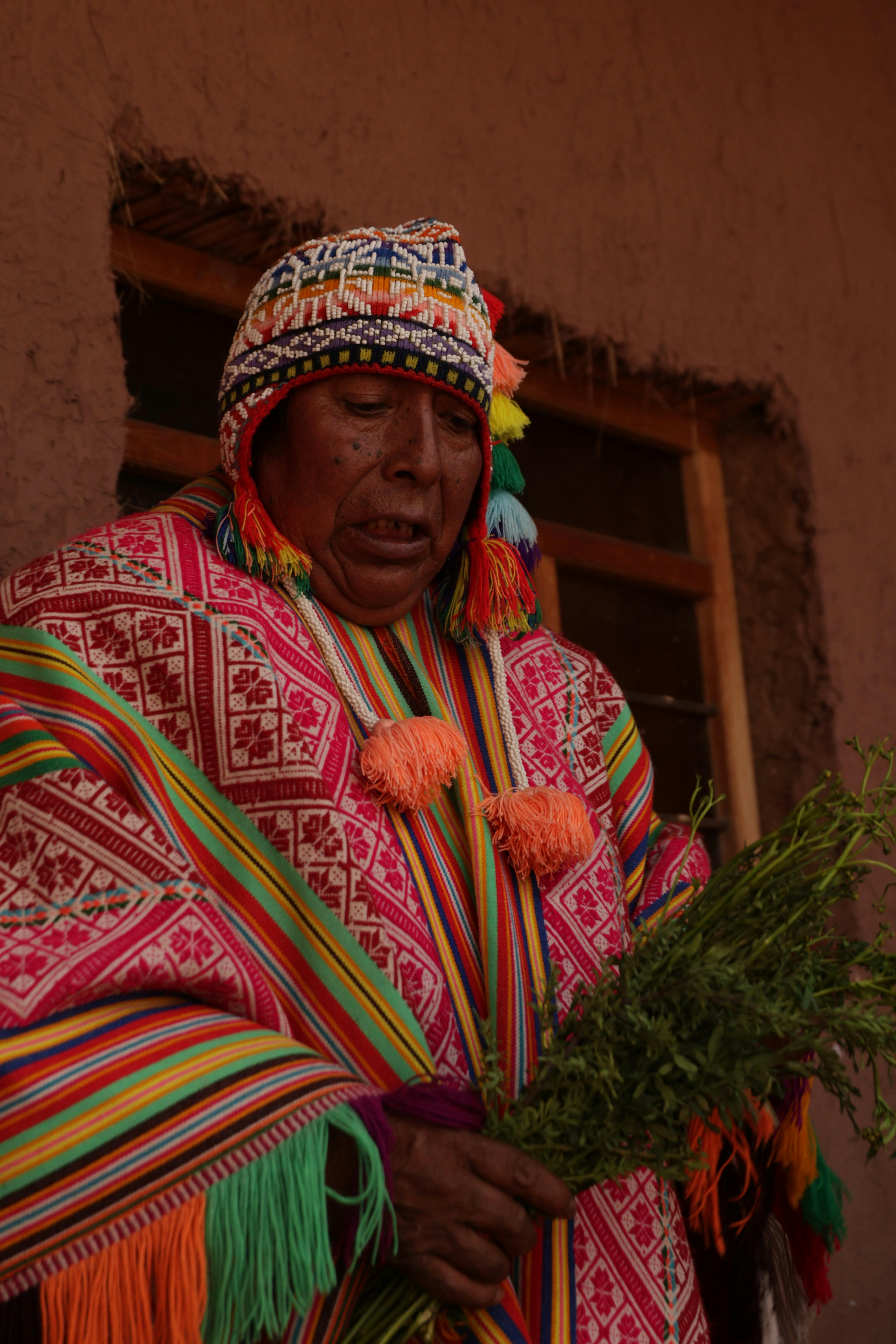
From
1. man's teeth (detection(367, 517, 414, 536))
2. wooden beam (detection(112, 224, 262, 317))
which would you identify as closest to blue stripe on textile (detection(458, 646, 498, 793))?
man's teeth (detection(367, 517, 414, 536))

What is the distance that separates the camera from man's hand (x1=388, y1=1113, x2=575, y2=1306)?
55.1 inches

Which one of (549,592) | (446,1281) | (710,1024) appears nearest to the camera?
(446,1281)

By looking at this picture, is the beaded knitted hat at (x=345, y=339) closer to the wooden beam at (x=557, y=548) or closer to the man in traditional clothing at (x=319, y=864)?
the man in traditional clothing at (x=319, y=864)

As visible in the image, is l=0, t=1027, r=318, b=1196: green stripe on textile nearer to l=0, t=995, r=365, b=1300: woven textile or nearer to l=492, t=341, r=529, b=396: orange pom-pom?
l=0, t=995, r=365, b=1300: woven textile

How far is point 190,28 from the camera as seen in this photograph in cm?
266

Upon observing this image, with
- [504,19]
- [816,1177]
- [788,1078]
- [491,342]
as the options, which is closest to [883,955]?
[788,1078]

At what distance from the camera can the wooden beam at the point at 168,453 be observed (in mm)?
2662

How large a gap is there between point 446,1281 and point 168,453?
5.89 ft

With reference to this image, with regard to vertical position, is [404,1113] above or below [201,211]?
below

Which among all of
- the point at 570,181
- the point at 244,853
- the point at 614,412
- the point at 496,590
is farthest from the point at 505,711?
→ the point at 570,181

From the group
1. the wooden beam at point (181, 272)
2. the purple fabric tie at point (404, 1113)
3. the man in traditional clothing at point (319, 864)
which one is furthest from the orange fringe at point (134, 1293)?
the wooden beam at point (181, 272)

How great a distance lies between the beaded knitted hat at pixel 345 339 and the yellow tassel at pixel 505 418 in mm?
133

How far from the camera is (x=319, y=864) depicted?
167cm

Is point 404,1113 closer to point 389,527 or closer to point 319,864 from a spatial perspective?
point 319,864
